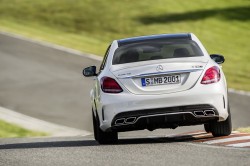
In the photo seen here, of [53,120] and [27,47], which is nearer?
[53,120]

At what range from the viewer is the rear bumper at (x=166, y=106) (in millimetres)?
12078

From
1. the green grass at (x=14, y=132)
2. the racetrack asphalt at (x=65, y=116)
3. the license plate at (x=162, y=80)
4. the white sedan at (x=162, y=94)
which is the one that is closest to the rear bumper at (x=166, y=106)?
the white sedan at (x=162, y=94)

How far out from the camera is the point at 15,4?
52.8 m

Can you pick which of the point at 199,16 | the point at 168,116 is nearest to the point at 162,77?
the point at 168,116

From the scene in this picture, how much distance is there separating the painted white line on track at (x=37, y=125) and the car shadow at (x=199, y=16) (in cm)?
2137

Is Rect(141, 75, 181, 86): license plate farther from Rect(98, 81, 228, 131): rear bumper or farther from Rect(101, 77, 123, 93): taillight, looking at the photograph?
Rect(101, 77, 123, 93): taillight

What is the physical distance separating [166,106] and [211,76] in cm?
79

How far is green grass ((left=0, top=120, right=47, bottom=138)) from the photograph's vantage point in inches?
890

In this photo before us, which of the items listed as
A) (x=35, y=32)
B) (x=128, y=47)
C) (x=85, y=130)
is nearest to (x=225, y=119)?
(x=128, y=47)

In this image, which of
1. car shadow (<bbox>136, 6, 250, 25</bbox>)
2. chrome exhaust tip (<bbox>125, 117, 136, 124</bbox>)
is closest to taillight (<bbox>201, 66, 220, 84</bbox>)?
chrome exhaust tip (<bbox>125, 117, 136, 124</bbox>)

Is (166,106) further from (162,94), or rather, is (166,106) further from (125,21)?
(125,21)

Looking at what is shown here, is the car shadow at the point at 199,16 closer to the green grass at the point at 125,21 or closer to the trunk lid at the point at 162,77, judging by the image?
the green grass at the point at 125,21

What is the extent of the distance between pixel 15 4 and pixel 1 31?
347 inches

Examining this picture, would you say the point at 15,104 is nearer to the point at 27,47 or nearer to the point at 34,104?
the point at 34,104
